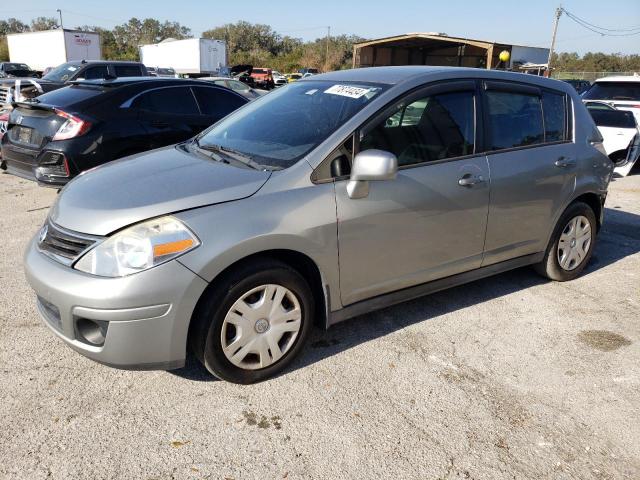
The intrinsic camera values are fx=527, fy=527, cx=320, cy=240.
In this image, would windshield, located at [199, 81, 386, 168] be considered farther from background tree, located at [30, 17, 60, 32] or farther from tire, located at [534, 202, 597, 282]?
background tree, located at [30, 17, 60, 32]

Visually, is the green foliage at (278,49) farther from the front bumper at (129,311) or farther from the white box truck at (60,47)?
the front bumper at (129,311)

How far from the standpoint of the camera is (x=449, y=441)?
2609 millimetres

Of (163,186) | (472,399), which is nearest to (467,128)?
(472,399)

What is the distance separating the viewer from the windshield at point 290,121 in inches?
126

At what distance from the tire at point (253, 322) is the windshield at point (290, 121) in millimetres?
691

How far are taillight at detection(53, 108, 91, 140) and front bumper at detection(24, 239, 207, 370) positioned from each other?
3488mm

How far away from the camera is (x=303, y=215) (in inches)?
115

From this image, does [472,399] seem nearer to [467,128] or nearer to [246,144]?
[467,128]

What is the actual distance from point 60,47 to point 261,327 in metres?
33.9

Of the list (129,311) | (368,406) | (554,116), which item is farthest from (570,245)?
(129,311)

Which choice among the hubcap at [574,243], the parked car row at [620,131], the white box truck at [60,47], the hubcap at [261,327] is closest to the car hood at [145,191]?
the hubcap at [261,327]

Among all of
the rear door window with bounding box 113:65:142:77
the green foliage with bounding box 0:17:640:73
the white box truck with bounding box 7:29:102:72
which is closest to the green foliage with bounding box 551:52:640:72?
the green foliage with bounding box 0:17:640:73

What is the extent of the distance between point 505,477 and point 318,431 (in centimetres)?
89

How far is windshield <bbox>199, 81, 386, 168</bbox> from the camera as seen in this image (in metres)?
3.20
